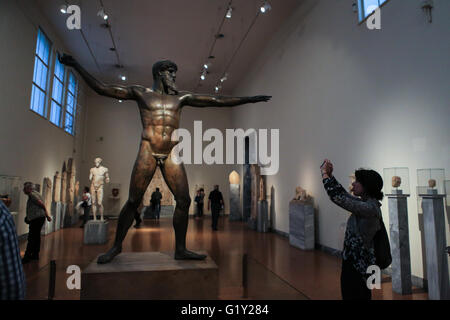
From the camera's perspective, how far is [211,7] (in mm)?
10617

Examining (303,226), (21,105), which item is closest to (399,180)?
(303,226)

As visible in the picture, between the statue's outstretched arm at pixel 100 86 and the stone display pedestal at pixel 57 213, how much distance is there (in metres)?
10.3

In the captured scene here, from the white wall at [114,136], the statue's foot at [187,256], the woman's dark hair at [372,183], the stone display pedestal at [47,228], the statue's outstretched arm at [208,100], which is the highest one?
the white wall at [114,136]

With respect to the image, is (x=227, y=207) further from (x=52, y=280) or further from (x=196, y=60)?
(x=52, y=280)

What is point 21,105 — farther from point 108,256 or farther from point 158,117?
point 108,256

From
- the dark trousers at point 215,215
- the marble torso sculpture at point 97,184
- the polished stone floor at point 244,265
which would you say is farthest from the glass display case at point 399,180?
the marble torso sculpture at point 97,184

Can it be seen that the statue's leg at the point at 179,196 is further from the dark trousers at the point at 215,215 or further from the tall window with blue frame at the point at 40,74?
the dark trousers at the point at 215,215

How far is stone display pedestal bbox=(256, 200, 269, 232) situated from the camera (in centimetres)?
1241

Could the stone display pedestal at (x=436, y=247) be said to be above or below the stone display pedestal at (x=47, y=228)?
above

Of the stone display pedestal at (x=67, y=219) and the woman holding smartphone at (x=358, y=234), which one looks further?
the stone display pedestal at (x=67, y=219)

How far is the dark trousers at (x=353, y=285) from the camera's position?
2363 millimetres

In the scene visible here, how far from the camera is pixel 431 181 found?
15.9 feet

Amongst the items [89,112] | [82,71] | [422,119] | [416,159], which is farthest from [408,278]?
[89,112]

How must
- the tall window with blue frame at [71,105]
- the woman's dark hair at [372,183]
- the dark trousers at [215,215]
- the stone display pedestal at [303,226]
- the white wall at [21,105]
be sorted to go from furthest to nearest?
the tall window with blue frame at [71,105], the dark trousers at [215,215], the stone display pedestal at [303,226], the white wall at [21,105], the woman's dark hair at [372,183]
